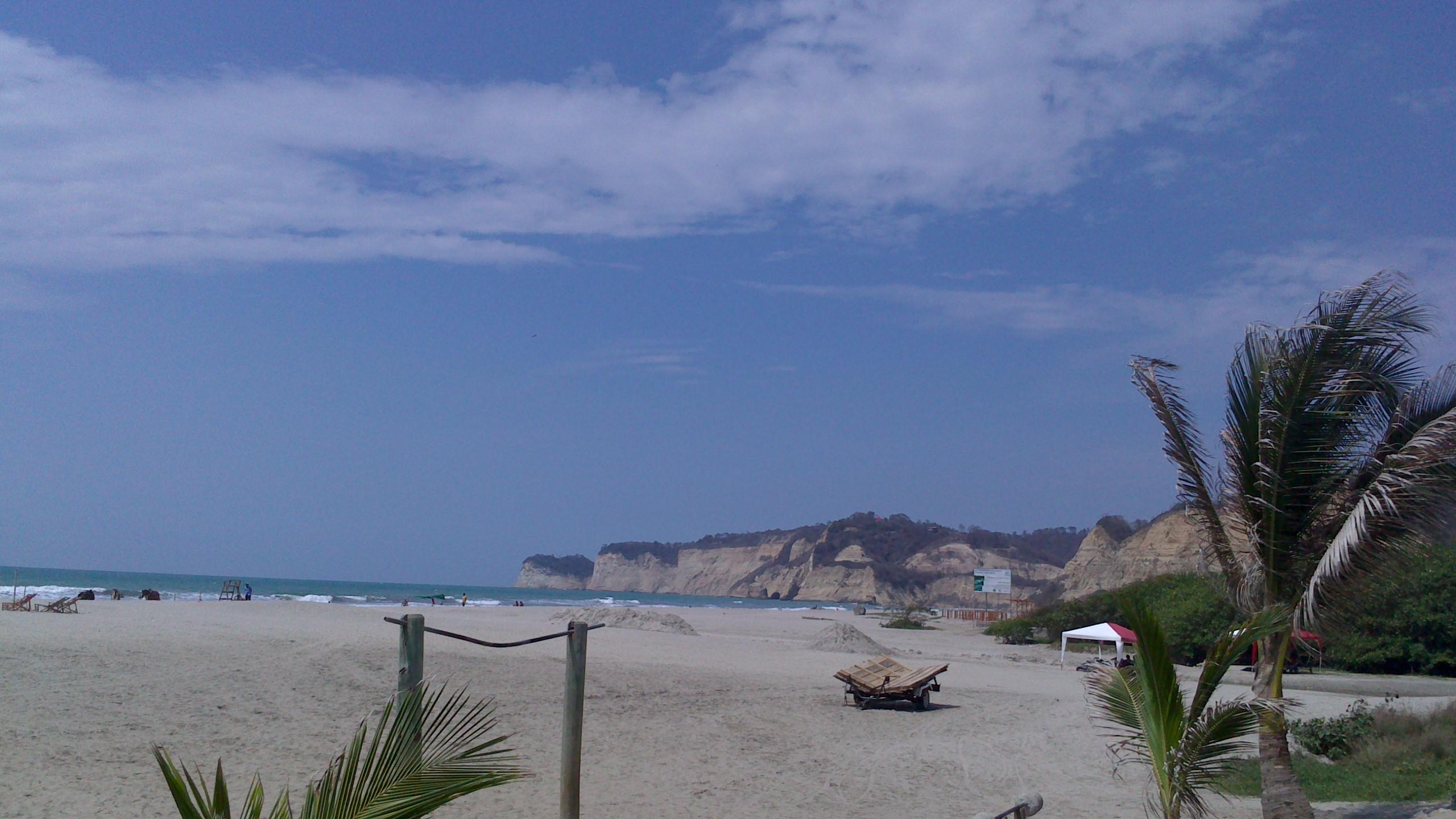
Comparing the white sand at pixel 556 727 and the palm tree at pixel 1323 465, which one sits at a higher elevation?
the palm tree at pixel 1323 465

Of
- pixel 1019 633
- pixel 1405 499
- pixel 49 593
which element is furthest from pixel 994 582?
pixel 1405 499

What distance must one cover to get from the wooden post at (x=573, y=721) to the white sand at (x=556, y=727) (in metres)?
2.39

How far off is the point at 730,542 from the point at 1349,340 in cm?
17031

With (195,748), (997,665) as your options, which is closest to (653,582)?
(997,665)

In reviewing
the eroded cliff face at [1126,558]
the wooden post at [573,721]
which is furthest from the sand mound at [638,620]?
the wooden post at [573,721]

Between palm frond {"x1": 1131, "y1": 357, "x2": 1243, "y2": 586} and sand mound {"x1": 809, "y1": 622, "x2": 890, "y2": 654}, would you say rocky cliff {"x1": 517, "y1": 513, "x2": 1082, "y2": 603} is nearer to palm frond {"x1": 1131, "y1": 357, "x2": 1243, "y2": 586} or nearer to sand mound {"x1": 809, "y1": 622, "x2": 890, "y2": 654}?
sand mound {"x1": 809, "y1": 622, "x2": 890, "y2": 654}


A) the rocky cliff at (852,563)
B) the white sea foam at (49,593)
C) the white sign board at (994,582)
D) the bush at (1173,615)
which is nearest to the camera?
the bush at (1173,615)

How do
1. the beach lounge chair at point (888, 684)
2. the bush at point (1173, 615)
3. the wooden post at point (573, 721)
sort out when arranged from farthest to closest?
the bush at point (1173, 615) < the beach lounge chair at point (888, 684) < the wooden post at point (573, 721)

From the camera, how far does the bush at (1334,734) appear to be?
477 inches

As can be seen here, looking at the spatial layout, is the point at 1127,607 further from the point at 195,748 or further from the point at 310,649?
the point at 310,649

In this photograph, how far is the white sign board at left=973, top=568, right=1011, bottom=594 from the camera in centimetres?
6094

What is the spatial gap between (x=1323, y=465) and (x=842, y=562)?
127460 mm

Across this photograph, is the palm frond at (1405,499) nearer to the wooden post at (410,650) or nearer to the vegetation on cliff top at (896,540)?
the wooden post at (410,650)

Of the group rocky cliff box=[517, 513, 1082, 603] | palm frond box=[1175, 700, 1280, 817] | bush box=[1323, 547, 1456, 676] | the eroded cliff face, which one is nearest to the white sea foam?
palm frond box=[1175, 700, 1280, 817]
